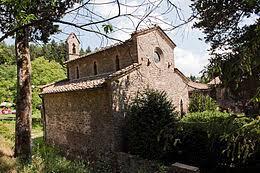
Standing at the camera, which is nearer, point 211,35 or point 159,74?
point 211,35

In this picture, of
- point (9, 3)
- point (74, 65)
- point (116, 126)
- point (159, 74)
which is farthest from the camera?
point (74, 65)

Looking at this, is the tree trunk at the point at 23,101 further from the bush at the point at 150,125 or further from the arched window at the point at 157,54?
the arched window at the point at 157,54

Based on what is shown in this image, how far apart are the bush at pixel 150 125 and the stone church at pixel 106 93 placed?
4.05ft

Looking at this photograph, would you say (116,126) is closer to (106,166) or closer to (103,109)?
(103,109)

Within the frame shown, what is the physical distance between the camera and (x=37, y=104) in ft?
121

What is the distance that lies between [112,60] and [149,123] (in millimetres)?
7451

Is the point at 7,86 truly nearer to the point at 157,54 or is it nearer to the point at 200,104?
the point at 157,54

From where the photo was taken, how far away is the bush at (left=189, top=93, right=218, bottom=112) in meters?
24.0

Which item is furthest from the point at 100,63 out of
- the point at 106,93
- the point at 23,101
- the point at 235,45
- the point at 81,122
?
the point at 235,45

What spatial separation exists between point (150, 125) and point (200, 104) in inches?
458

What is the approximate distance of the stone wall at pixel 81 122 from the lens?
1587cm

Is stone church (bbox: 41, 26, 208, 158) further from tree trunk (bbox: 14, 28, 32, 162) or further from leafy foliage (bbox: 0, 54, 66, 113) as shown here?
leafy foliage (bbox: 0, 54, 66, 113)

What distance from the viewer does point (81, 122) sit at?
1800cm

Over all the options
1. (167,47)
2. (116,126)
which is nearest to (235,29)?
(116,126)
